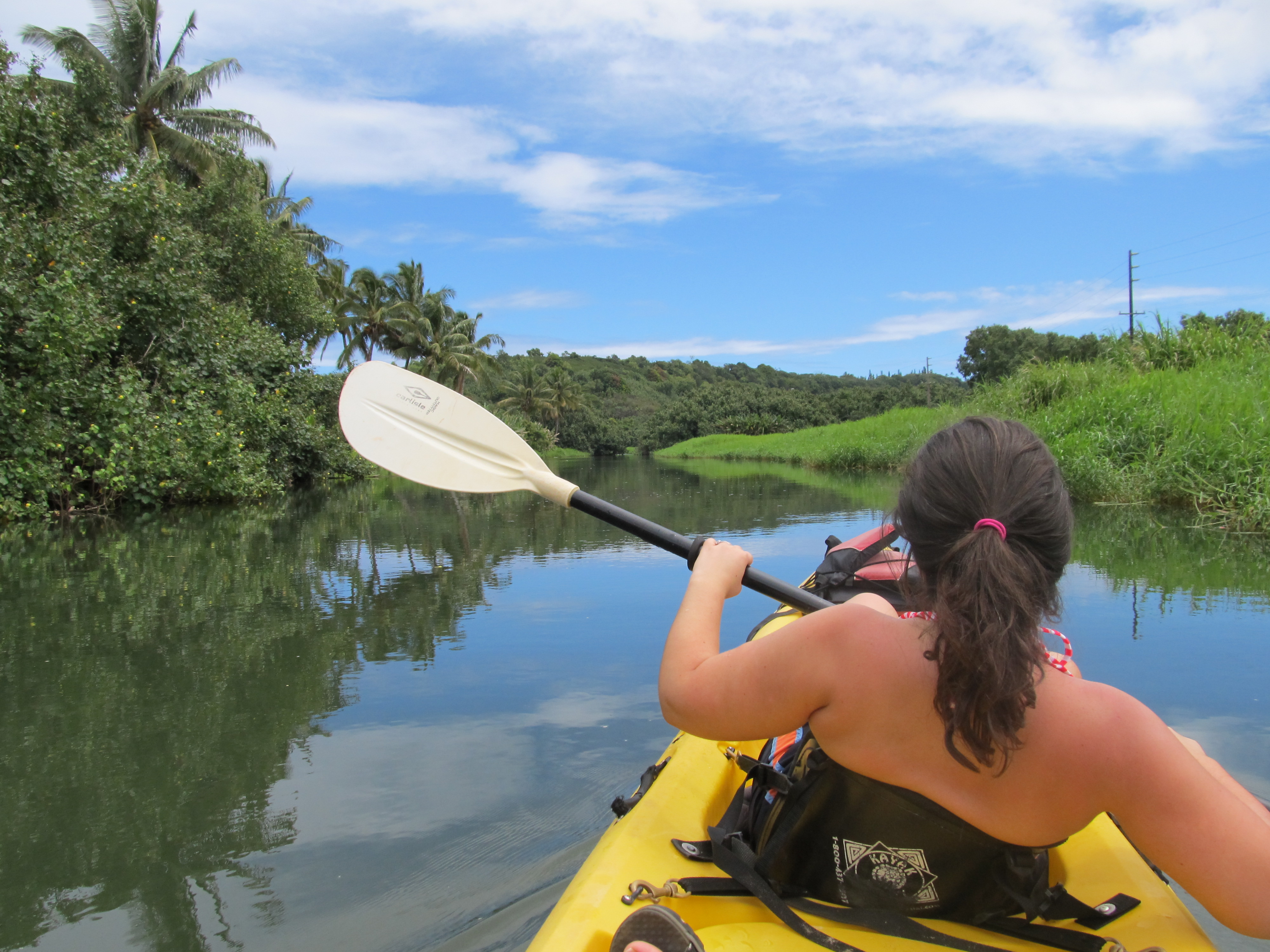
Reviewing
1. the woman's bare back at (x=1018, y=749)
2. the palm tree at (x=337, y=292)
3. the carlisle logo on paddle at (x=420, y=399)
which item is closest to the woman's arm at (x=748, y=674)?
the woman's bare back at (x=1018, y=749)

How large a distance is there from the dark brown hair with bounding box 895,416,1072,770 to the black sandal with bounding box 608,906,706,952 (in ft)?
1.33

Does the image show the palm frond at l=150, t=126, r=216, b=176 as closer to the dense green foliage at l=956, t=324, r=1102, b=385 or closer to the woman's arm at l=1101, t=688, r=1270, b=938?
the woman's arm at l=1101, t=688, r=1270, b=938

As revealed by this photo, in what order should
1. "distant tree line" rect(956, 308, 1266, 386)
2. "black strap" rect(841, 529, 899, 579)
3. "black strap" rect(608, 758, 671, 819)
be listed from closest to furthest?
"black strap" rect(608, 758, 671, 819) < "black strap" rect(841, 529, 899, 579) < "distant tree line" rect(956, 308, 1266, 386)

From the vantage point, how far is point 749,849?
1.29m

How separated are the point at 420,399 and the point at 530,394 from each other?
144 feet

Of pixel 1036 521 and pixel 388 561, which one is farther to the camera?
pixel 388 561

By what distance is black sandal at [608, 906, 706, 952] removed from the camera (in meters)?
1.01

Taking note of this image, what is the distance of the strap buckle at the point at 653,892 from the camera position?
47.5 inches

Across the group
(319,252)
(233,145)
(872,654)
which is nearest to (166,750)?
(872,654)

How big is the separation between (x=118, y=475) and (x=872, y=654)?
10214 mm

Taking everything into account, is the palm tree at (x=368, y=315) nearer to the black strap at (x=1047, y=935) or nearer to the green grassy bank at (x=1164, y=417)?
the green grassy bank at (x=1164, y=417)

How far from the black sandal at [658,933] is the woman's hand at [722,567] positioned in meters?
0.45

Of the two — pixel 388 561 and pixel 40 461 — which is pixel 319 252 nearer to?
pixel 40 461

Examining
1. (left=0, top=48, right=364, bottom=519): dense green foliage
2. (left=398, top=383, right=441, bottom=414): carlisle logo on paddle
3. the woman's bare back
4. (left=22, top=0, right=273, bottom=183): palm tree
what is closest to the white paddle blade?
(left=398, top=383, right=441, bottom=414): carlisle logo on paddle
